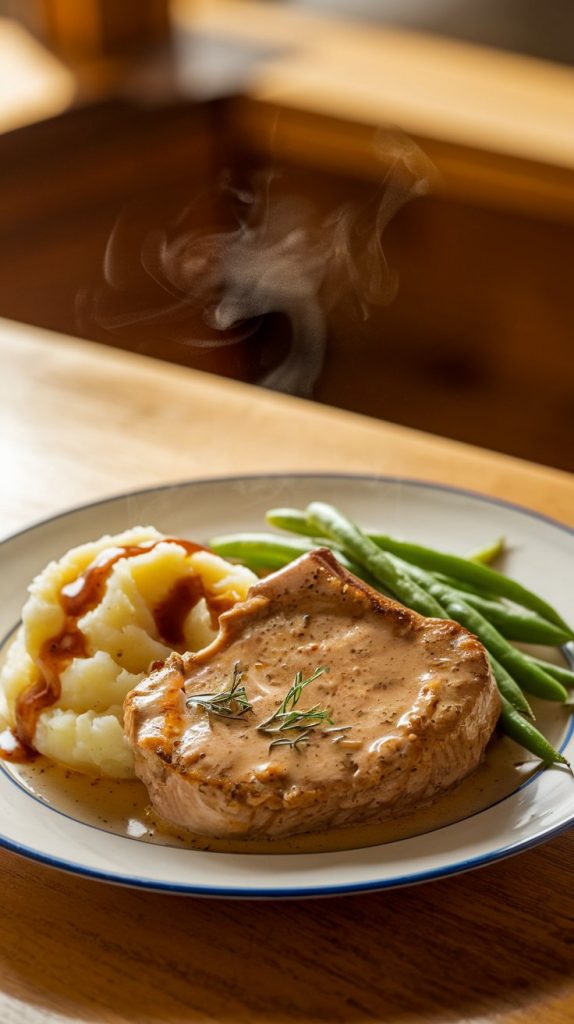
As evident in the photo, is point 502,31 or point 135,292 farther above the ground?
point 502,31

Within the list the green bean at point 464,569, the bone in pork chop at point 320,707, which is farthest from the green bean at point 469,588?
the bone in pork chop at point 320,707

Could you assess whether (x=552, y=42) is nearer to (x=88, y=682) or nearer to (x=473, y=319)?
(x=473, y=319)

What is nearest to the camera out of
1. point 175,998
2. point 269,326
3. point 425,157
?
point 175,998

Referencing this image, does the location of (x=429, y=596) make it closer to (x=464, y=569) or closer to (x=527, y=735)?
(x=464, y=569)

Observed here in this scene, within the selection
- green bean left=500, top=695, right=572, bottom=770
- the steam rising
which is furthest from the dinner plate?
the steam rising

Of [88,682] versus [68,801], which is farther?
[88,682]

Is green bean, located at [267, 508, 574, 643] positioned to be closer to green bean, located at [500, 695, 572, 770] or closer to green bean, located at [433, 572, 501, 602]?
green bean, located at [433, 572, 501, 602]

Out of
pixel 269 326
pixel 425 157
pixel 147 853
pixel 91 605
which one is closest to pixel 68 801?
pixel 147 853

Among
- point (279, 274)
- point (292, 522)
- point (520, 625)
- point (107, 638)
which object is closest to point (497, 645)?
point (520, 625)
